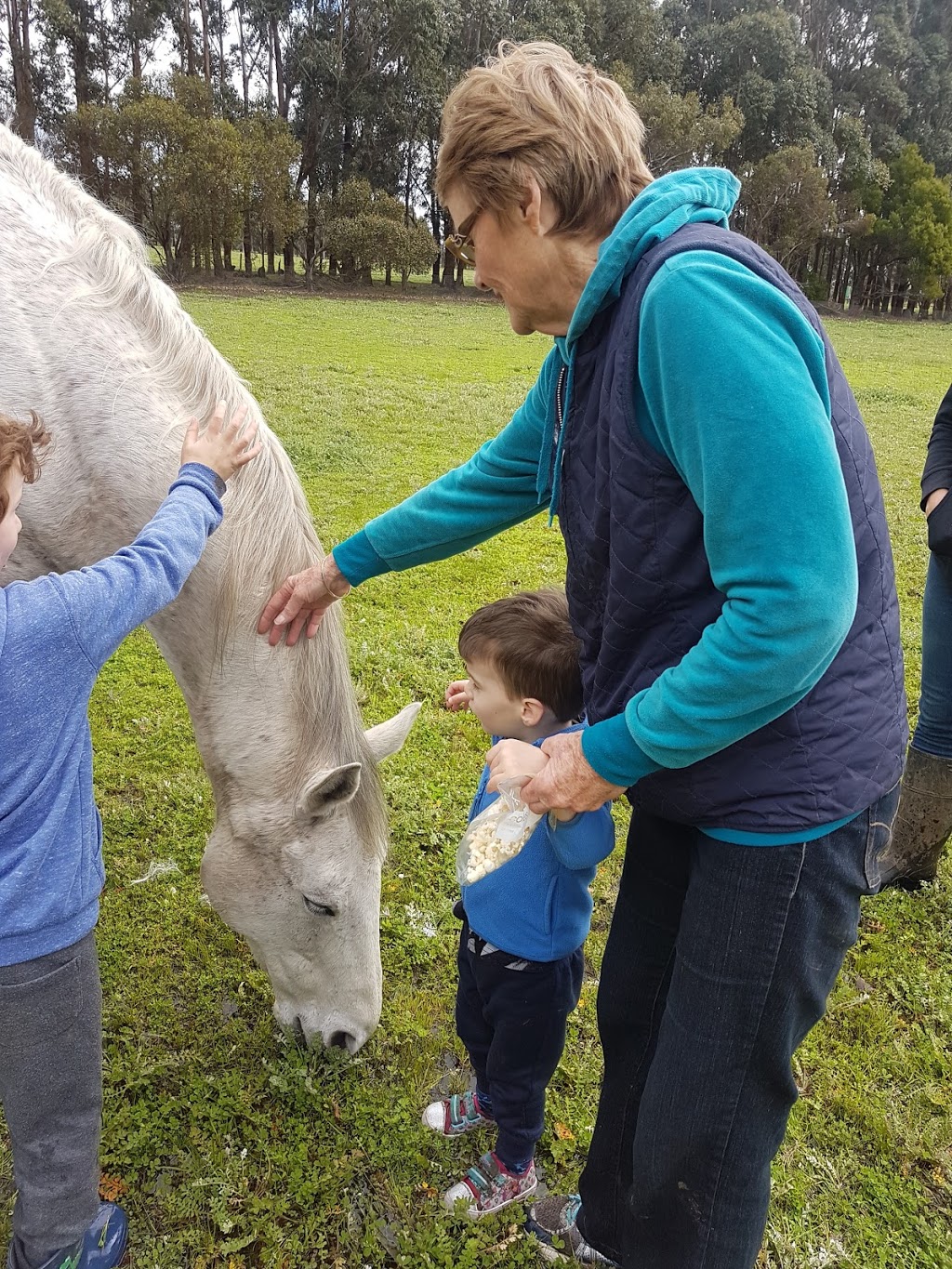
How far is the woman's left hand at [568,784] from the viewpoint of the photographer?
152 centimetres

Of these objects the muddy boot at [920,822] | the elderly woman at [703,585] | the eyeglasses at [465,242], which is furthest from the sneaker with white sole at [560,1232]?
the eyeglasses at [465,242]

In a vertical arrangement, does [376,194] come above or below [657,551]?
above

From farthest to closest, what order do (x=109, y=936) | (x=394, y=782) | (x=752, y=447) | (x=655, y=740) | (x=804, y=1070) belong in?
(x=394, y=782) → (x=109, y=936) → (x=804, y=1070) → (x=655, y=740) → (x=752, y=447)

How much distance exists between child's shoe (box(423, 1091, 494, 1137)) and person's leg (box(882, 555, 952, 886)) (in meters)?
2.15

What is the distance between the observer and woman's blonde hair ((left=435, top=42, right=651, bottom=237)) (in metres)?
1.40

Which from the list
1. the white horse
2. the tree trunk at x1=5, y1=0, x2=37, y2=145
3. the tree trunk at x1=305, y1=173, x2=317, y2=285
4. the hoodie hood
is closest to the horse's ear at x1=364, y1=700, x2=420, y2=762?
the white horse

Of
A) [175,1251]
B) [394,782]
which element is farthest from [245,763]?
[394,782]

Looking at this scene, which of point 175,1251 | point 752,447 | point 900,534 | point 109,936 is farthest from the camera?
point 900,534

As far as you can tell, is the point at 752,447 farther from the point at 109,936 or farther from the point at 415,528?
the point at 109,936

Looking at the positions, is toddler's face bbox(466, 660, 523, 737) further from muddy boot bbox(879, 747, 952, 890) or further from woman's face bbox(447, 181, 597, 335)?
muddy boot bbox(879, 747, 952, 890)

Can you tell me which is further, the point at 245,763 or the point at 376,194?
the point at 376,194

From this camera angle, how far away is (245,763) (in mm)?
2371

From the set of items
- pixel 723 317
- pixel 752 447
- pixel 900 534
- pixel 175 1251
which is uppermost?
pixel 723 317

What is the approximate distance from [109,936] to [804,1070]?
2.64 meters
